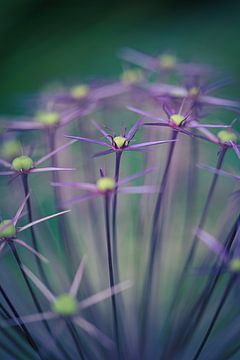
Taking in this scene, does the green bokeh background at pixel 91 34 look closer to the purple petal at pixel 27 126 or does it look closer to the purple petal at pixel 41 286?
the purple petal at pixel 27 126

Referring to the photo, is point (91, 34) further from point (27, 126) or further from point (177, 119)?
point (177, 119)

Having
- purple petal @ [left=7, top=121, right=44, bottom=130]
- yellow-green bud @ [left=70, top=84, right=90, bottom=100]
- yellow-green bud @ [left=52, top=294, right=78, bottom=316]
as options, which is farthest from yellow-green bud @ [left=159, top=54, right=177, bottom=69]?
yellow-green bud @ [left=52, top=294, right=78, bottom=316]

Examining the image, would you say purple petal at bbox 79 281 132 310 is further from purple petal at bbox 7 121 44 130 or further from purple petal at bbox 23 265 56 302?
purple petal at bbox 7 121 44 130

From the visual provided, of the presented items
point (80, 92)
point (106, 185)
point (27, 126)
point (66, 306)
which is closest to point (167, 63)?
point (80, 92)

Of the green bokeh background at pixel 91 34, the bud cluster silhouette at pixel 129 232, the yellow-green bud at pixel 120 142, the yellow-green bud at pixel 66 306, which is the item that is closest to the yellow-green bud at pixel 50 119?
the bud cluster silhouette at pixel 129 232

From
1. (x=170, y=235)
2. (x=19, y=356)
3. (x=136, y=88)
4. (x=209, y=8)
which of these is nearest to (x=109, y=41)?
(x=209, y=8)

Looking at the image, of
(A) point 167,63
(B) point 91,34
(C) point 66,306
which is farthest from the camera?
(B) point 91,34

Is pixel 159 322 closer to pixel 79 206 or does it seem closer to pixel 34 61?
pixel 79 206
